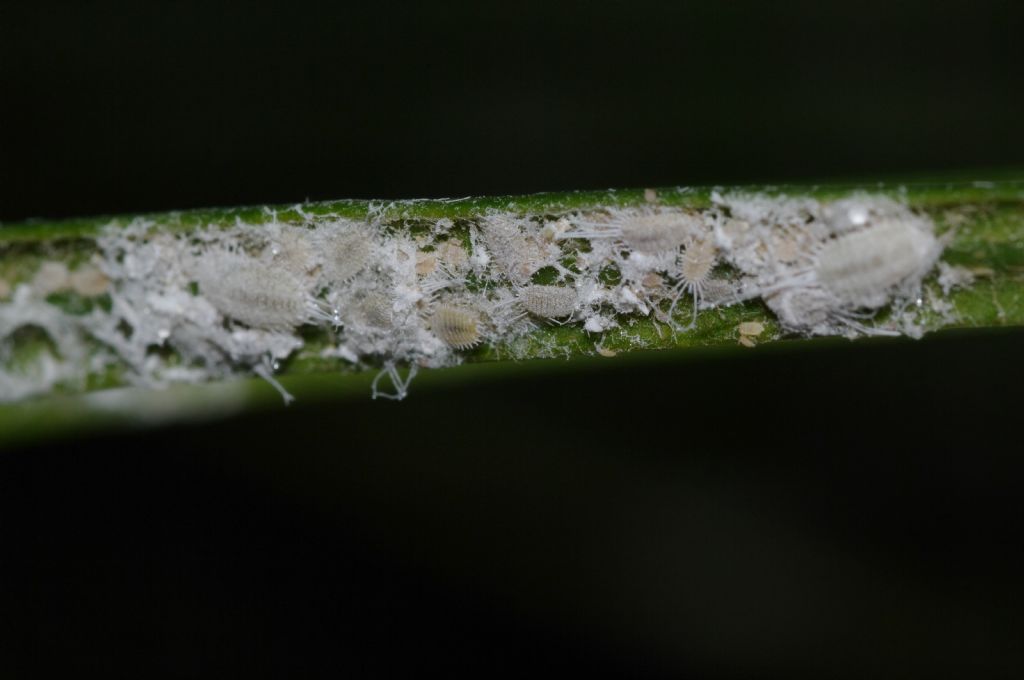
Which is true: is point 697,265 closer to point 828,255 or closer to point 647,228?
point 647,228

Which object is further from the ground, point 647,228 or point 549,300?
point 647,228

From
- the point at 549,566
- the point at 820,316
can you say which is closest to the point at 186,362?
the point at 549,566

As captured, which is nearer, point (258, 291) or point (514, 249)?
point (514, 249)

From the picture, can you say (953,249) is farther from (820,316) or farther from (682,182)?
(682,182)

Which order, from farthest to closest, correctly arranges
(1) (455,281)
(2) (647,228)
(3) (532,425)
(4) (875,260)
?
(3) (532,425), (1) (455,281), (2) (647,228), (4) (875,260)

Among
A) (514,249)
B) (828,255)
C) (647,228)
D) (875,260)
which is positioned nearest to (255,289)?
(514,249)

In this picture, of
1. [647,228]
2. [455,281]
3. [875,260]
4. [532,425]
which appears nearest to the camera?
[875,260]
